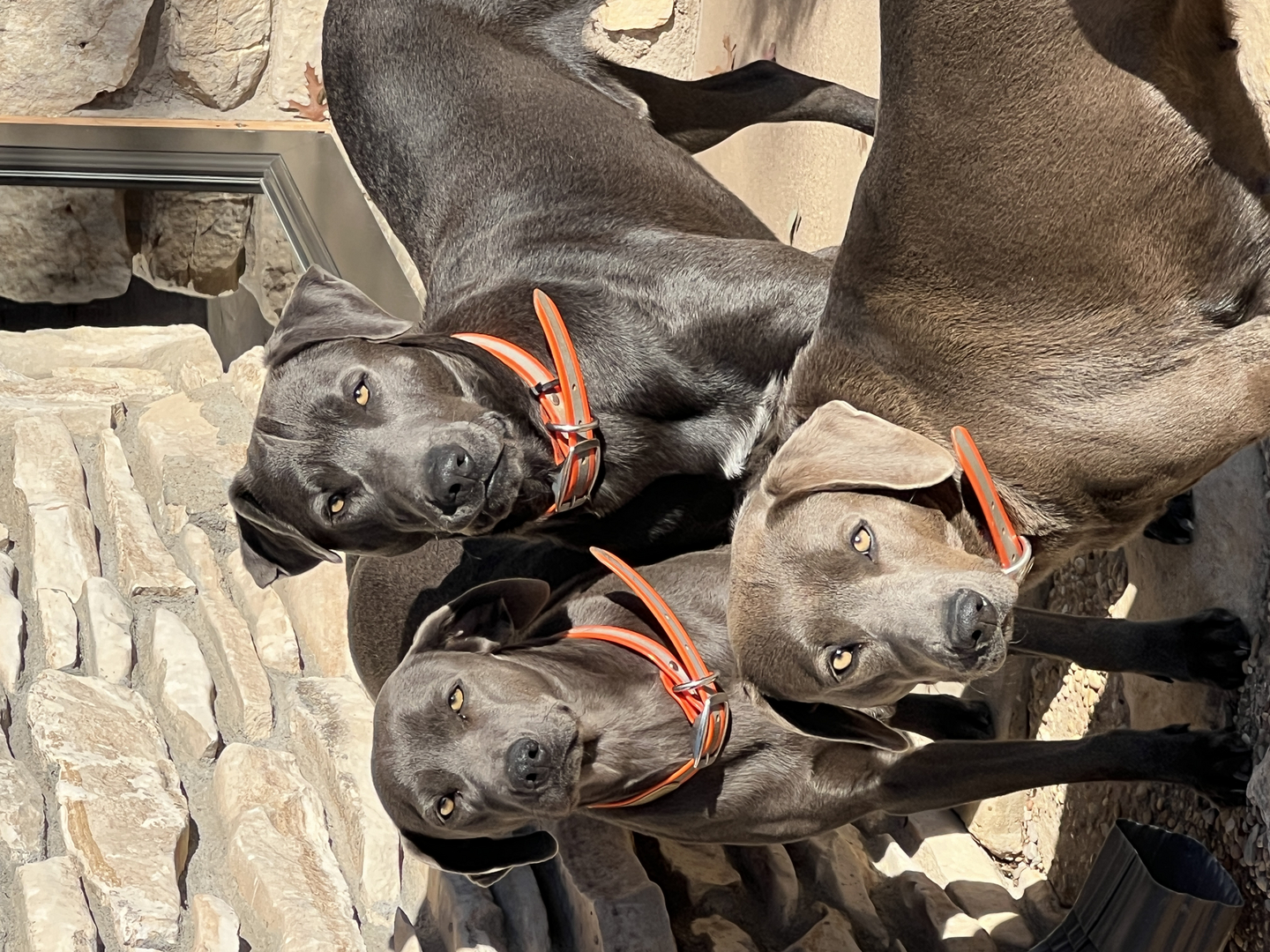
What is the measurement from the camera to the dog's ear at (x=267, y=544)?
317 cm

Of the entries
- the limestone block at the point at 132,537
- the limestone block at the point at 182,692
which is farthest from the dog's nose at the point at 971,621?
the limestone block at the point at 132,537

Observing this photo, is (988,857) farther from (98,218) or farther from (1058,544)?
(98,218)

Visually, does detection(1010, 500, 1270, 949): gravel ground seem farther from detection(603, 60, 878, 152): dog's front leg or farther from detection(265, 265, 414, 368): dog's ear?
detection(265, 265, 414, 368): dog's ear

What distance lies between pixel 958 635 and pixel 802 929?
110cm

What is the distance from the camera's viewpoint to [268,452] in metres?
3.13

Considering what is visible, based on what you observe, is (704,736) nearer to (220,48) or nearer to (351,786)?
(351,786)

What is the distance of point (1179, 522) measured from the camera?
118 inches

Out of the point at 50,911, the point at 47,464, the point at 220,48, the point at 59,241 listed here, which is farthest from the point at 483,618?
the point at 220,48

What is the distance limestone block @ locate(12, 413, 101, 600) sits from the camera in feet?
13.3

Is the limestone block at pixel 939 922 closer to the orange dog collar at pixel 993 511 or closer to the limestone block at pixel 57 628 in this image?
the orange dog collar at pixel 993 511

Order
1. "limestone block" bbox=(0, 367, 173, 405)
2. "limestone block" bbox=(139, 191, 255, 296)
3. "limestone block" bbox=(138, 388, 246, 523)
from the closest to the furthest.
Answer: "limestone block" bbox=(138, 388, 246, 523) < "limestone block" bbox=(0, 367, 173, 405) < "limestone block" bbox=(139, 191, 255, 296)

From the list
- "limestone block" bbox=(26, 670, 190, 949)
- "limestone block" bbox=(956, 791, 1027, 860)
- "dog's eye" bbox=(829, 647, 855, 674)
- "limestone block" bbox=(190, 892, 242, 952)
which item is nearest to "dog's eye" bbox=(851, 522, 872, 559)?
"dog's eye" bbox=(829, 647, 855, 674)

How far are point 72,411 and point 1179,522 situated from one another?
11.5ft

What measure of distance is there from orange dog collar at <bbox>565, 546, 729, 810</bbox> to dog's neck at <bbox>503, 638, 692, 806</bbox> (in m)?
0.03
